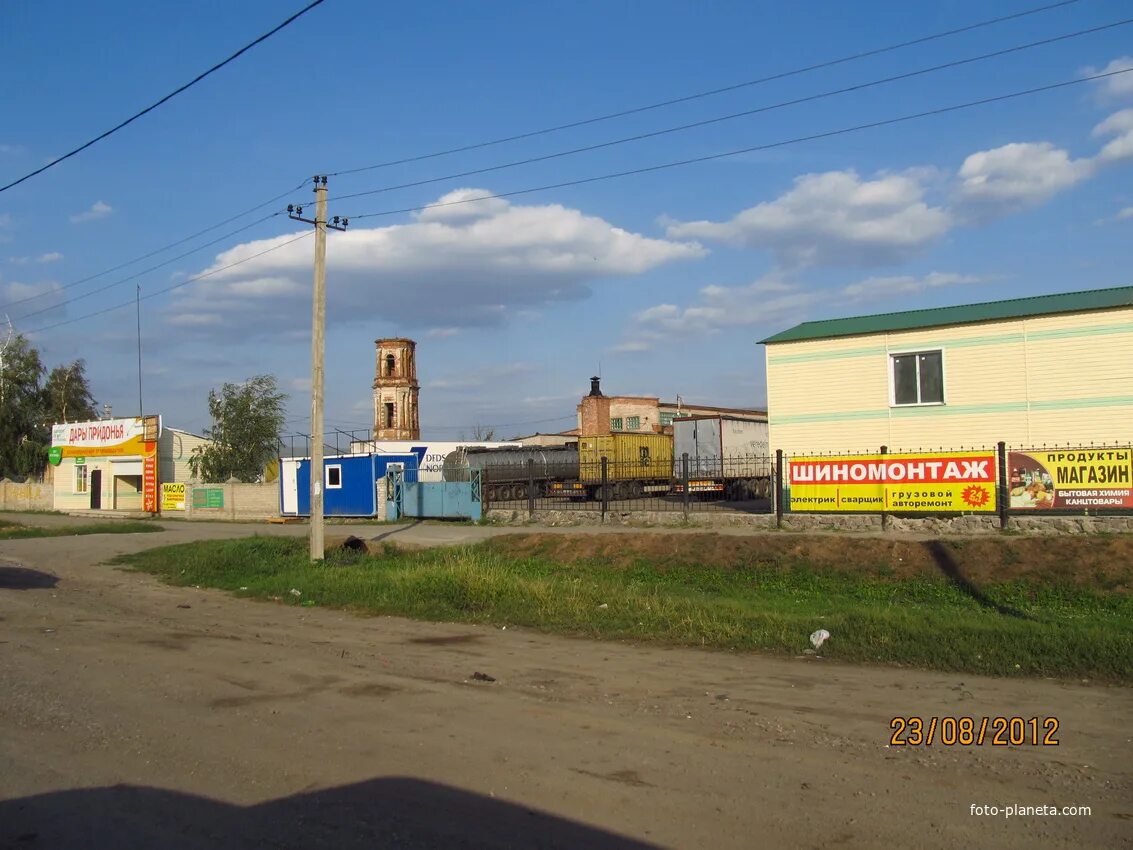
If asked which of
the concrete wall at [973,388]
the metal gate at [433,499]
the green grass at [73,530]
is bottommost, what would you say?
the green grass at [73,530]

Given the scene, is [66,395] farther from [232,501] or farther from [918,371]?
[918,371]

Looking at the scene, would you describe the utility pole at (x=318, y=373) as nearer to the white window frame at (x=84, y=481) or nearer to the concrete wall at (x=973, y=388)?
the concrete wall at (x=973, y=388)

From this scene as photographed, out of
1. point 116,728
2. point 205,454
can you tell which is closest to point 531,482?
point 116,728

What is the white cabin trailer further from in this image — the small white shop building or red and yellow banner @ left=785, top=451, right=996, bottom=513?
red and yellow banner @ left=785, top=451, right=996, bottom=513

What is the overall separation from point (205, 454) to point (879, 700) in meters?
44.7

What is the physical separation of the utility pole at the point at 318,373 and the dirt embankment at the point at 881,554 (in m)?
4.32

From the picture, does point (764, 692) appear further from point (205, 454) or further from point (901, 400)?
point (205, 454)

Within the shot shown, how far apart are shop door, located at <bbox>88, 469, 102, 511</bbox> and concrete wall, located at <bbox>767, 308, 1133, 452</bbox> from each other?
123 ft

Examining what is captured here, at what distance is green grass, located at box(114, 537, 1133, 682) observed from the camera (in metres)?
10.3

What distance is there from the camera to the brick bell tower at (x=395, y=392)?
65.7 meters

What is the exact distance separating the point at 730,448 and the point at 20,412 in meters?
49.1

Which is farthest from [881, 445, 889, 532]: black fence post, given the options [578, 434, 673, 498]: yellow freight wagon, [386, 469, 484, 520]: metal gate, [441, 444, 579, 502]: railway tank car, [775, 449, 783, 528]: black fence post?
[578, 434, 673, 498]: yellow freight wagon

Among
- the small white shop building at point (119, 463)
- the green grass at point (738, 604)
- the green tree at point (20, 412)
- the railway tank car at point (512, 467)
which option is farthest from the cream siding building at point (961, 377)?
the green tree at point (20, 412)

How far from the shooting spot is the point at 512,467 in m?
41.3
